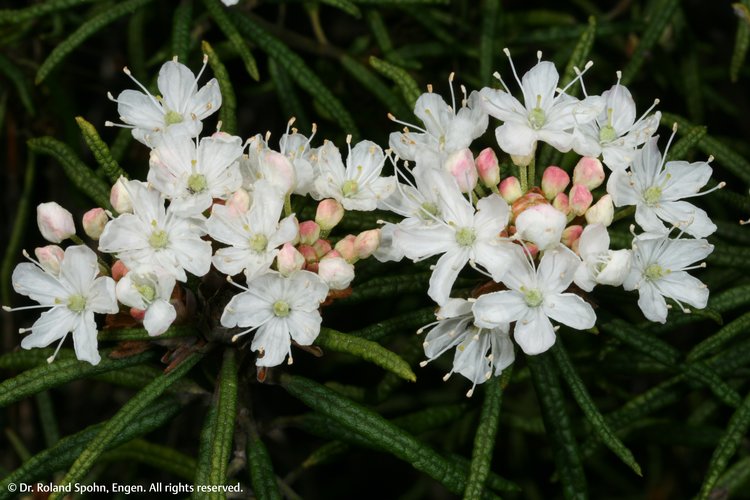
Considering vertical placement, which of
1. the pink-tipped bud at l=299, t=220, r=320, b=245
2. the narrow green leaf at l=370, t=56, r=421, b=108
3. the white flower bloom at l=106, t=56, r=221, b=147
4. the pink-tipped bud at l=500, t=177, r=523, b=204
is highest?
the narrow green leaf at l=370, t=56, r=421, b=108

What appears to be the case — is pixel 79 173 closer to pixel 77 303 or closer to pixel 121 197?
pixel 121 197

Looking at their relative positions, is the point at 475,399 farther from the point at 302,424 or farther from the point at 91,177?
the point at 91,177

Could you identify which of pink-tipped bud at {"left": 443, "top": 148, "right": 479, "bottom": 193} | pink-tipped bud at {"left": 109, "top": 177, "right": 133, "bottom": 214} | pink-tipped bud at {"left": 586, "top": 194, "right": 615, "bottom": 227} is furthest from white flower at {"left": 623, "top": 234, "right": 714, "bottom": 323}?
pink-tipped bud at {"left": 109, "top": 177, "right": 133, "bottom": 214}

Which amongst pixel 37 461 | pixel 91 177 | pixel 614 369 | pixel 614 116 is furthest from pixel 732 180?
pixel 37 461

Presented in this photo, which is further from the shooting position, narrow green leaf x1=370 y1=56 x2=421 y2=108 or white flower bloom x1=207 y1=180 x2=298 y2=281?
narrow green leaf x1=370 y1=56 x2=421 y2=108

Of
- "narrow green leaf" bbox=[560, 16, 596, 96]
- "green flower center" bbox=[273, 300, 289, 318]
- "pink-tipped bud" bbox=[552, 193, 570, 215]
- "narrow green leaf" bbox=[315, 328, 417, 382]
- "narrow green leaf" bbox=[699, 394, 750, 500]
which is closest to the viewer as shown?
"narrow green leaf" bbox=[315, 328, 417, 382]

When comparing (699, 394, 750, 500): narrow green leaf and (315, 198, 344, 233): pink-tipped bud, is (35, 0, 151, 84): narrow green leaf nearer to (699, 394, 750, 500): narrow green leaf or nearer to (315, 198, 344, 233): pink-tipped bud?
(315, 198, 344, 233): pink-tipped bud

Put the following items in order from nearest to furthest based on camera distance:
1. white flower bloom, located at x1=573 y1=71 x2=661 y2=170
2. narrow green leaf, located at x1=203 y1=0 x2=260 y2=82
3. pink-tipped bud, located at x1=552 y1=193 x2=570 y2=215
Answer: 1. pink-tipped bud, located at x1=552 y1=193 x2=570 y2=215
2. white flower bloom, located at x1=573 y1=71 x2=661 y2=170
3. narrow green leaf, located at x1=203 y1=0 x2=260 y2=82
